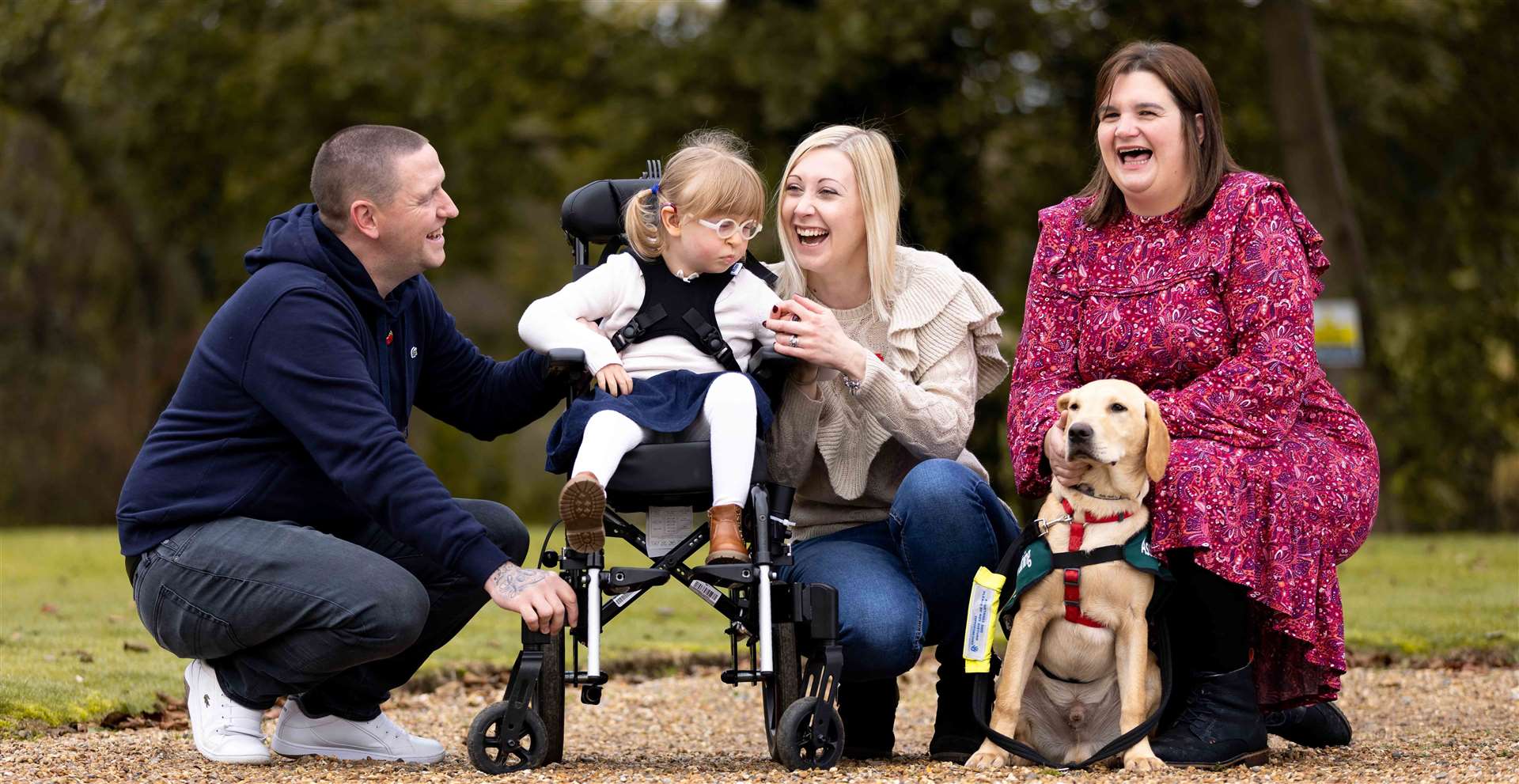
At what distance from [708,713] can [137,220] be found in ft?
37.3

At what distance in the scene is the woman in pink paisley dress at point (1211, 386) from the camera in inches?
152

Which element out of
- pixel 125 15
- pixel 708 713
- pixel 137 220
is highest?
pixel 125 15

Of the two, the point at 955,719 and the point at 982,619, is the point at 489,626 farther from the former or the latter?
the point at 982,619

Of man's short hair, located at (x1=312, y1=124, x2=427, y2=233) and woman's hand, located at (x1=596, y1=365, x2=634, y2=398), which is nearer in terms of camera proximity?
woman's hand, located at (x1=596, y1=365, x2=634, y2=398)

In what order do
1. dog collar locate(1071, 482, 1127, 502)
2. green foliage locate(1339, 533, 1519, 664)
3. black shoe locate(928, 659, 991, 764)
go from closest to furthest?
1. dog collar locate(1071, 482, 1127, 502)
2. black shoe locate(928, 659, 991, 764)
3. green foliage locate(1339, 533, 1519, 664)

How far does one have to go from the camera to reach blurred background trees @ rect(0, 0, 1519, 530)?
1230 centimetres

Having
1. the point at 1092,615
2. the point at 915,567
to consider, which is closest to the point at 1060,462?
the point at 1092,615

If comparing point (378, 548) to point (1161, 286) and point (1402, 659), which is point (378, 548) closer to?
point (1161, 286)

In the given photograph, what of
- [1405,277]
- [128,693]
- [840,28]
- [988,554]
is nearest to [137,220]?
[840,28]

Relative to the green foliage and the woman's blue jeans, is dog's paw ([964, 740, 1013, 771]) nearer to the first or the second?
the woman's blue jeans

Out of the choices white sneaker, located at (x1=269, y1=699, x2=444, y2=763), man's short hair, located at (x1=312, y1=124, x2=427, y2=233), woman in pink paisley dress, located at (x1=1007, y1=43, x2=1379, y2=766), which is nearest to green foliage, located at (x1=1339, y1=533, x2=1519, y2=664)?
woman in pink paisley dress, located at (x1=1007, y1=43, x2=1379, y2=766)

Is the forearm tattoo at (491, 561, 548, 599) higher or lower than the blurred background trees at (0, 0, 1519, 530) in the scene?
lower

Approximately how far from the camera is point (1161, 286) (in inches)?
160

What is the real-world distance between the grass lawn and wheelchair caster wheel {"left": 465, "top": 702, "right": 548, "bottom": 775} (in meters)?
1.75
